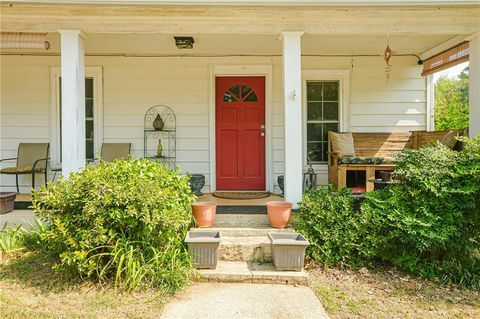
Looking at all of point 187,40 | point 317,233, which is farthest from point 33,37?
point 317,233

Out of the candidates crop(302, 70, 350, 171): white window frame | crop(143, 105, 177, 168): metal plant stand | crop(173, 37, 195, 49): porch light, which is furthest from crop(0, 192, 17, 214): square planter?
crop(302, 70, 350, 171): white window frame

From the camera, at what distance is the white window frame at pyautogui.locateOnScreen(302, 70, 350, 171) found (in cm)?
611

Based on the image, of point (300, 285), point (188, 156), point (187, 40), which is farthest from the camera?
point (188, 156)

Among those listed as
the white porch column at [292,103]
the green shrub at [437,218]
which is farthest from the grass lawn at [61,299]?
the green shrub at [437,218]

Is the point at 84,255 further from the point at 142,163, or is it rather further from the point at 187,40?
the point at 187,40

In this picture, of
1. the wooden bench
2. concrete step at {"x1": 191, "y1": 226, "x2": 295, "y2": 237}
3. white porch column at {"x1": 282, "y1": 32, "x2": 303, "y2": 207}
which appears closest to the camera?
concrete step at {"x1": 191, "y1": 226, "x2": 295, "y2": 237}

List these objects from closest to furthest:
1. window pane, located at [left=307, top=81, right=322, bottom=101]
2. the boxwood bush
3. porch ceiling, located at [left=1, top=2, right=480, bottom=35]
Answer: the boxwood bush → porch ceiling, located at [left=1, top=2, right=480, bottom=35] → window pane, located at [left=307, top=81, right=322, bottom=101]

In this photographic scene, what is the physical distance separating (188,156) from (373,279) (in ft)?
11.5

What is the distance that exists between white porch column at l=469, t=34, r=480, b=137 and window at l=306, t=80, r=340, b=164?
2038 millimetres

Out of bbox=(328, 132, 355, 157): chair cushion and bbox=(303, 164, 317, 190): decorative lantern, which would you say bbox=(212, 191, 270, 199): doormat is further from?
bbox=(328, 132, 355, 157): chair cushion

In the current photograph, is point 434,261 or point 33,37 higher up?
point 33,37

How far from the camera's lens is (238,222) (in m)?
4.22

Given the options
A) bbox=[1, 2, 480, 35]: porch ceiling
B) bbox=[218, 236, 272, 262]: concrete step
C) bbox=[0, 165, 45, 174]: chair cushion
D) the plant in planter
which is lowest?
bbox=[218, 236, 272, 262]: concrete step

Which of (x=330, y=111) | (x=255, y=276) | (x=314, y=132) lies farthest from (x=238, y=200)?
(x=330, y=111)
